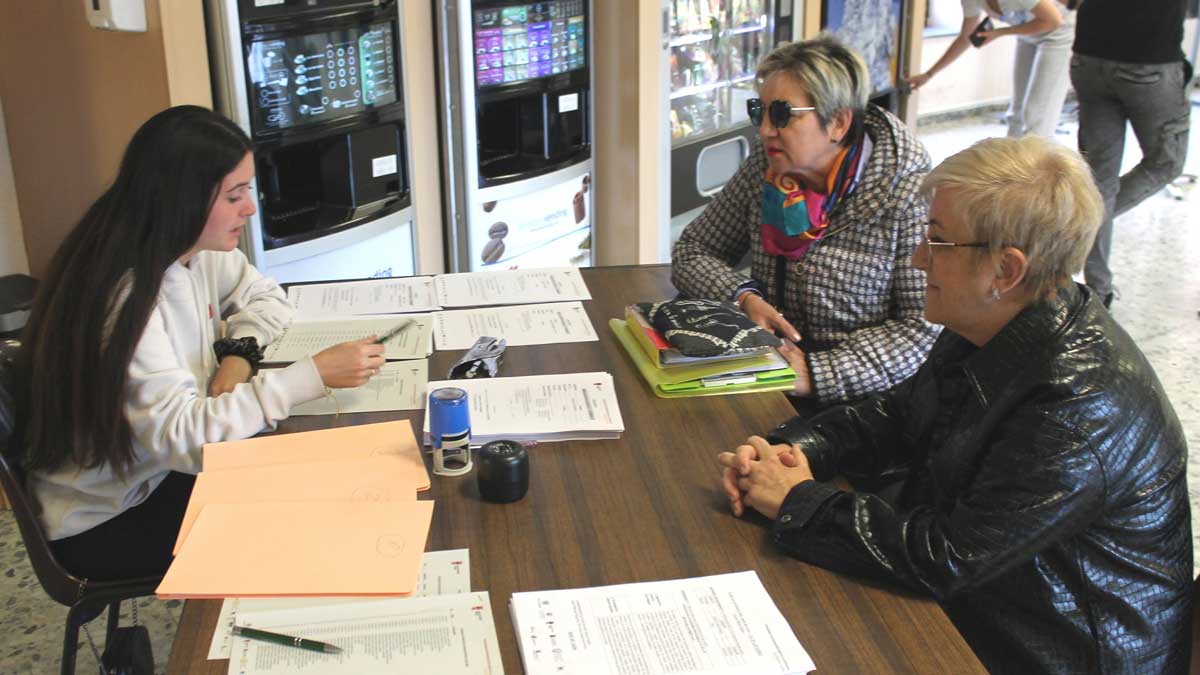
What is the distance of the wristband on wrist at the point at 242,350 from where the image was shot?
190 centimetres

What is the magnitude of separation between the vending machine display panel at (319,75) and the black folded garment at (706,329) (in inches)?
47.2

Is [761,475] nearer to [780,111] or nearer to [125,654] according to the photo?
[780,111]

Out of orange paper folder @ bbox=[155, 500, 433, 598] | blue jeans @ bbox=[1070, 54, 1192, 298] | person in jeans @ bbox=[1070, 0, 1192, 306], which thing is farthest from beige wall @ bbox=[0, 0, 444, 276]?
blue jeans @ bbox=[1070, 54, 1192, 298]

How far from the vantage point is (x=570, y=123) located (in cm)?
350

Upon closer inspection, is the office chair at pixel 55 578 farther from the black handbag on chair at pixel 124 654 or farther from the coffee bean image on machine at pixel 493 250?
the coffee bean image on machine at pixel 493 250

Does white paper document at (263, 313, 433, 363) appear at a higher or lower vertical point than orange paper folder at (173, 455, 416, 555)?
higher

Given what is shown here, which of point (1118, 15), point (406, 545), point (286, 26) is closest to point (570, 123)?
point (286, 26)

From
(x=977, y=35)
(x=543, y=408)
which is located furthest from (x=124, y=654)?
(x=977, y=35)

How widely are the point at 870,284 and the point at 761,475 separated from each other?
75 centimetres

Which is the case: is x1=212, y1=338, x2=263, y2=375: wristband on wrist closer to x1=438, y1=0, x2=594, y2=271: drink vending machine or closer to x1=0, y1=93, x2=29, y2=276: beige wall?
x1=438, y1=0, x2=594, y2=271: drink vending machine

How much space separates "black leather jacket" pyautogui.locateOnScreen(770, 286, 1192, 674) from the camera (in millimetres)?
1255

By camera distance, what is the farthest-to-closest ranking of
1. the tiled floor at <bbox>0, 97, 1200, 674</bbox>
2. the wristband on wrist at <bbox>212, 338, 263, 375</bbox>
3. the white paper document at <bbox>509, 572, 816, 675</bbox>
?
the tiled floor at <bbox>0, 97, 1200, 674</bbox>
the wristband on wrist at <bbox>212, 338, 263, 375</bbox>
the white paper document at <bbox>509, 572, 816, 675</bbox>

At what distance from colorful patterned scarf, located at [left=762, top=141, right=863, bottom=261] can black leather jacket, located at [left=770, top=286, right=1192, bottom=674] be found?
736 millimetres

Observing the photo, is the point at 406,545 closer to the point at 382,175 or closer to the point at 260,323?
the point at 260,323
